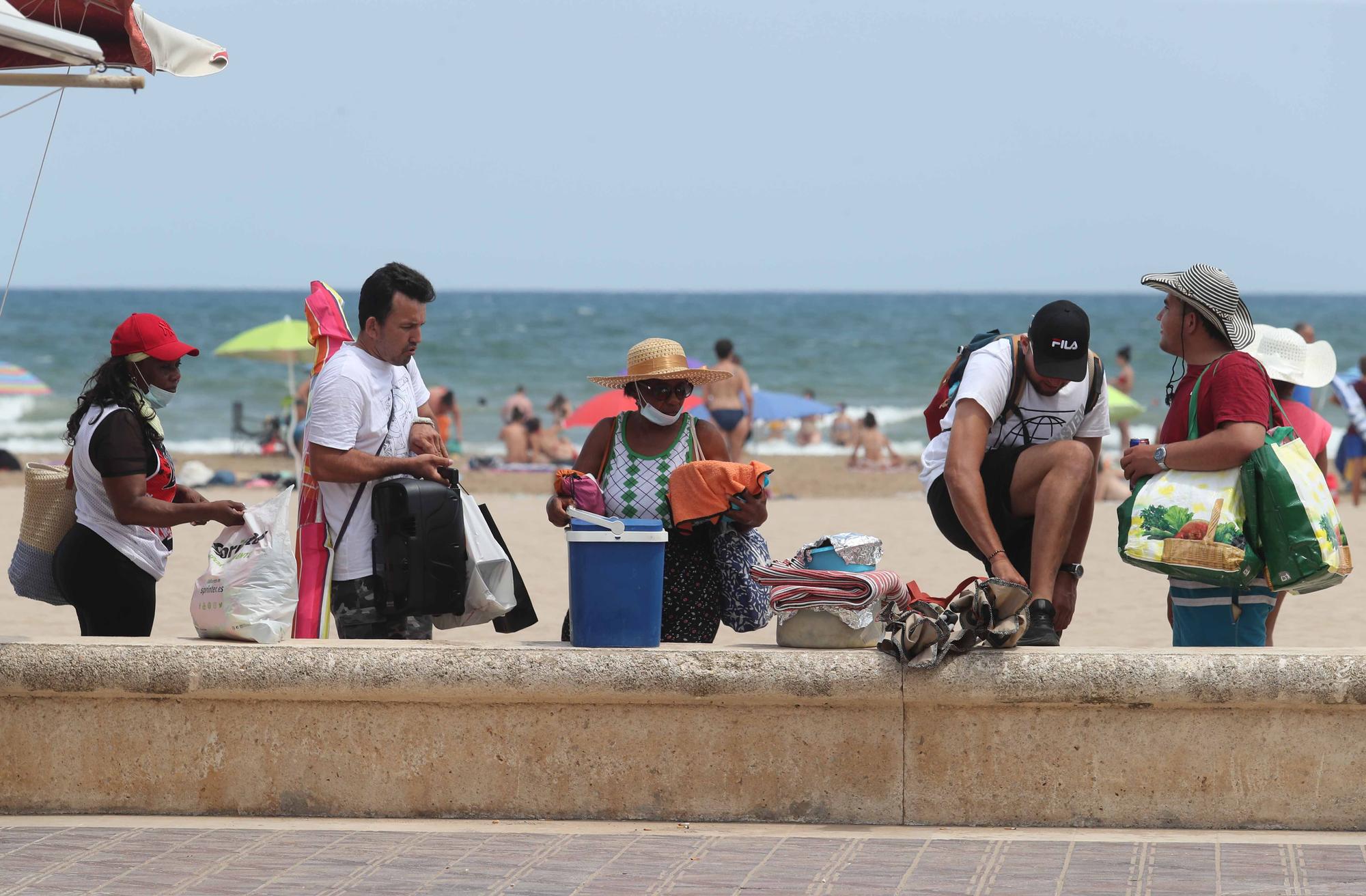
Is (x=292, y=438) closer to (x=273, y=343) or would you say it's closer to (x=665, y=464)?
(x=273, y=343)

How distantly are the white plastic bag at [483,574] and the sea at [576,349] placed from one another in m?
1.81

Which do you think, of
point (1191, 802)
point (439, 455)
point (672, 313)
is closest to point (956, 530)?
point (1191, 802)

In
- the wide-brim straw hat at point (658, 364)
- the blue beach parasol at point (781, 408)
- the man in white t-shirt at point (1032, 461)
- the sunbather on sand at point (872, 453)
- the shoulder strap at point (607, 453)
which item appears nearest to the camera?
the man in white t-shirt at point (1032, 461)

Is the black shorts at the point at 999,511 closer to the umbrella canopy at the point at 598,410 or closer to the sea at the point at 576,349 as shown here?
the sea at the point at 576,349

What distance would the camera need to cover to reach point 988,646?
4.16m

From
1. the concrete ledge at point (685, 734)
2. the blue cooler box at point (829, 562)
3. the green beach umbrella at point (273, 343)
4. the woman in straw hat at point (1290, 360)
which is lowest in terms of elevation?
the concrete ledge at point (685, 734)

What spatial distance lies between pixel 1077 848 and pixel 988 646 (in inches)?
21.6

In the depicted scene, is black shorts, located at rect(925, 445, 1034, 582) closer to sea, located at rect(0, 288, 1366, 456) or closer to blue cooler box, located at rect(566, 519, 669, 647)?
blue cooler box, located at rect(566, 519, 669, 647)

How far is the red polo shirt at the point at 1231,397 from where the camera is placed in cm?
422

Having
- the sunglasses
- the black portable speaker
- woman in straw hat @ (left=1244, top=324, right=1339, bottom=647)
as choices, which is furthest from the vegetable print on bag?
the black portable speaker

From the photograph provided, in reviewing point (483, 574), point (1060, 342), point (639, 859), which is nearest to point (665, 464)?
point (483, 574)

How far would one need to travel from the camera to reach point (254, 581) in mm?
4344

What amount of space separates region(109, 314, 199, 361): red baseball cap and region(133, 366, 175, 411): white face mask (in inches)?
2.7

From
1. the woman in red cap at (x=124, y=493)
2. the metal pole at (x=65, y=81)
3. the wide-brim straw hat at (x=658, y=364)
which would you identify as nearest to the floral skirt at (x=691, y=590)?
the wide-brim straw hat at (x=658, y=364)
